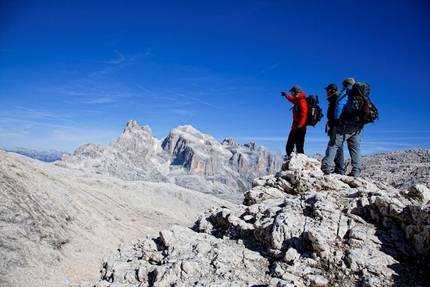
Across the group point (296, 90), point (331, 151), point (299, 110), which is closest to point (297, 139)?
point (299, 110)

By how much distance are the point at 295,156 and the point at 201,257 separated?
7.20m

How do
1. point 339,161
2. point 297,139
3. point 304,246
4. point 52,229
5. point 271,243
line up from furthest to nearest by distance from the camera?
point 52,229 < point 297,139 < point 339,161 < point 271,243 < point 304,246

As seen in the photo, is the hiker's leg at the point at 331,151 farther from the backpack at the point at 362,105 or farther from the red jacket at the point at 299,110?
the red jacket at the point at 299,110

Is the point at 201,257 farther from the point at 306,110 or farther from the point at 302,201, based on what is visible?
the point at 306,110

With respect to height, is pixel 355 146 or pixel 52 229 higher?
pixel 355 146

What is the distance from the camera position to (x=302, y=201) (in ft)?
35.5

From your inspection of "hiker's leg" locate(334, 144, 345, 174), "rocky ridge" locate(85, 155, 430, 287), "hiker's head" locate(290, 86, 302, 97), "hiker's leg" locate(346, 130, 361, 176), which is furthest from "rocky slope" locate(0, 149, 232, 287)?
"hiker's leg" locate(346, 130, 361, 176)

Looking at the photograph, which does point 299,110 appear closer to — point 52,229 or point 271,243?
point 271,243

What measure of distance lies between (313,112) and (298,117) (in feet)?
2.37

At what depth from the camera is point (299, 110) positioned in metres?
14.1

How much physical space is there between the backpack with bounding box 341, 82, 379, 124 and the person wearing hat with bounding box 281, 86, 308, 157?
237cm

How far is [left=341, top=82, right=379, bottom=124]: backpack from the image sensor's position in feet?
37.6

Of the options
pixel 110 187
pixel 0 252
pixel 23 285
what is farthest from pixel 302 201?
pixel 110 187

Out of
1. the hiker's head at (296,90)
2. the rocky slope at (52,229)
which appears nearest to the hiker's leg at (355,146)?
the hiker's head at (296,90)
